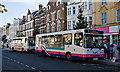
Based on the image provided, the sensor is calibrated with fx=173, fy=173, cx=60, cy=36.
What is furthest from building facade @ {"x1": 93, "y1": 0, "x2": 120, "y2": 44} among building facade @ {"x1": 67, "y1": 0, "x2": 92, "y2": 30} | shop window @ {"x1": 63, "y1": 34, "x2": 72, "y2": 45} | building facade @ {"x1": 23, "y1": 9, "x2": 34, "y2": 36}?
building facade @ {"x1": 23, "y1": 9, "x2": 34, "y2": 36}

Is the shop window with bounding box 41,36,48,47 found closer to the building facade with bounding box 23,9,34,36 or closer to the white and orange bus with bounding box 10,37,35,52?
the white and orange bus with bounding box 10,37,35,52

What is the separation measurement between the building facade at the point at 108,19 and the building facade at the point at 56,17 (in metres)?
9.83

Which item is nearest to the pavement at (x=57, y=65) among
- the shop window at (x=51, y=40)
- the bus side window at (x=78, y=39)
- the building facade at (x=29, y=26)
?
the bus side window at (x=78, y=39)

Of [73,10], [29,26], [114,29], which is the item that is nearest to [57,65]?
[114,29]

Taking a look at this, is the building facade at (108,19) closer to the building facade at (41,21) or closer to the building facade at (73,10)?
the building facade at (73,10)

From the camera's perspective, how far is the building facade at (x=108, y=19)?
81.0 feet

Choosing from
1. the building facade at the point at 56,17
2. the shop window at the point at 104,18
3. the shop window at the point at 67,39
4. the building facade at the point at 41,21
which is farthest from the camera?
the building facade at the point at 41,21

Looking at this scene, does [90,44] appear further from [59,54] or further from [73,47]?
[59,54]

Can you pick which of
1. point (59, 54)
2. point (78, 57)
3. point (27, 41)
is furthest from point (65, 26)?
point (78, 57)

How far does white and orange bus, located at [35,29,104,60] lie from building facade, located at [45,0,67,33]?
18821 mm

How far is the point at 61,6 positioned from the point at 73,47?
79.9ft

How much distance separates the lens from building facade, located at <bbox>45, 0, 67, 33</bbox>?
38.0 metres

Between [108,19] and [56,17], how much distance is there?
17757 mm

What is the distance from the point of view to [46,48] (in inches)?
834
